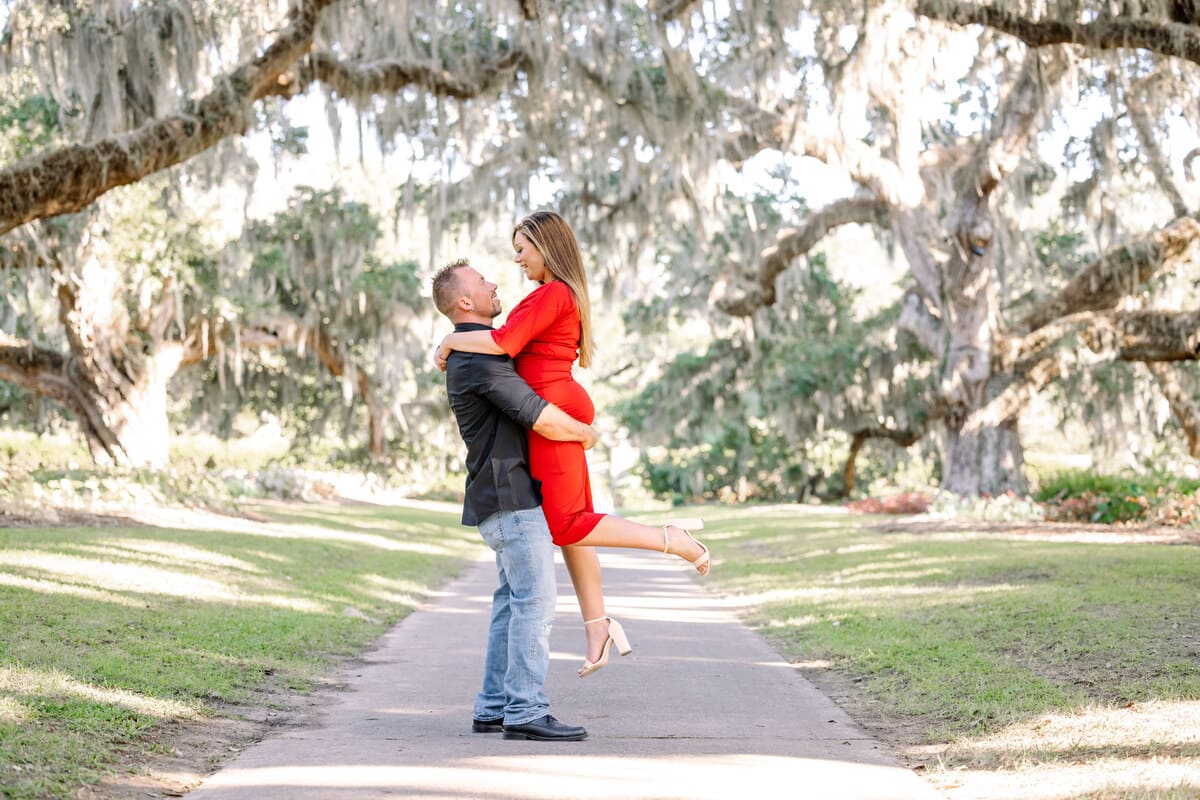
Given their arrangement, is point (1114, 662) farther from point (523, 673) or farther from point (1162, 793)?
point (523, 673)

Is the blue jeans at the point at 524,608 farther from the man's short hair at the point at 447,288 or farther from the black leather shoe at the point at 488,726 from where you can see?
the man's short hair at the point at 447,288

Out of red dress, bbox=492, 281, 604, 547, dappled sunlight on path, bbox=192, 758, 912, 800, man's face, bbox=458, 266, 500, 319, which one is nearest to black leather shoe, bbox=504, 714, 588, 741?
dappled sunlight on path, bbox=192, 758, 912, 800

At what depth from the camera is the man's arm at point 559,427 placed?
505 centimetres

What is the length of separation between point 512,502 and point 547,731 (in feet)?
2.96

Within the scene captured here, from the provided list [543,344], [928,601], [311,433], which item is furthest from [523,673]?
[311,433]

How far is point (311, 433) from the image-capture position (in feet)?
116

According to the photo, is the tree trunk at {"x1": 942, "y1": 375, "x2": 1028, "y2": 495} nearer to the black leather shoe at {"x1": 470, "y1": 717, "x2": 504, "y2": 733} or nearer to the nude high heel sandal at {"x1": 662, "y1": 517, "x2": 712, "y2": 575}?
the nude high heel sandal at {"x1": 662, "y1": 517, "x2": 712, "y2": 575}

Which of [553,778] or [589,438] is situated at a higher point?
[589,438]

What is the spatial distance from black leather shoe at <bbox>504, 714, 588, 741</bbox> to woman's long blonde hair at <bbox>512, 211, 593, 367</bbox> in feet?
4.70

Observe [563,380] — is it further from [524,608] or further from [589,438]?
[524,608]

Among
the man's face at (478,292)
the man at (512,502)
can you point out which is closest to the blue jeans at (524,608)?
the man at (512,502)

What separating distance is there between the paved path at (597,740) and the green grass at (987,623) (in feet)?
1.65

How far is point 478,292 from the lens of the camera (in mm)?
5332

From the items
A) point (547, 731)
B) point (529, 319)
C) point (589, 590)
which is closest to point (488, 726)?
point (547, 731)
